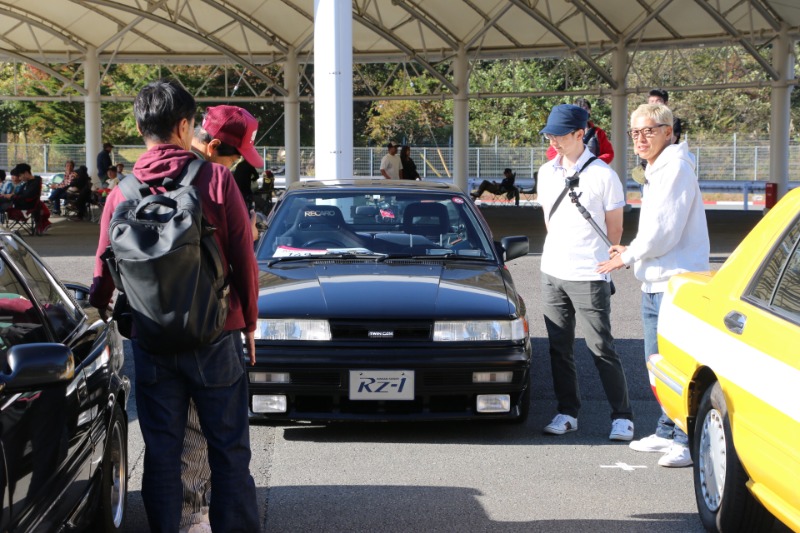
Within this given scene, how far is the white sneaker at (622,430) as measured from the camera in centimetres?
606

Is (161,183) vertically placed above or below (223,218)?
above

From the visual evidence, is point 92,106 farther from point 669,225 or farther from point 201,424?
point 201,424

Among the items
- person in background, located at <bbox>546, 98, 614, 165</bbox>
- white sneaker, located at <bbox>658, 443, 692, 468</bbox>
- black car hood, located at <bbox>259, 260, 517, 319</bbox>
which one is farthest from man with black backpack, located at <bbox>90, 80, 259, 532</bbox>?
person in background, located at <bbox>546, 98, 614, 165</bbox>

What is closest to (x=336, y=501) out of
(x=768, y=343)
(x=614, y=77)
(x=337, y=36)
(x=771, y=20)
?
(x=768, y=343)

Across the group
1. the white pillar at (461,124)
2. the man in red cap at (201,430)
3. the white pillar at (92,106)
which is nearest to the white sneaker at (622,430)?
the man in red cap at (201,430)

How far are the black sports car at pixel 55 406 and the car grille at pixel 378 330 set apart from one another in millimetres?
1464

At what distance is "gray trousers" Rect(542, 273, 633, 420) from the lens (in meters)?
5.98

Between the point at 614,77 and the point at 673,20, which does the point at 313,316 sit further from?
the point at 614,77

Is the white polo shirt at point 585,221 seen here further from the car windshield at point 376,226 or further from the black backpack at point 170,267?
the black backpack at point 170,267

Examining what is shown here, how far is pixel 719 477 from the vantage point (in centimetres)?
436

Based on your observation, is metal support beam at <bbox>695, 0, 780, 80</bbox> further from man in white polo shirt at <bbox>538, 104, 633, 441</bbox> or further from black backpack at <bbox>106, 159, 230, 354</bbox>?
black backpack at <bbox>106, 159, 230, 354</bbox>

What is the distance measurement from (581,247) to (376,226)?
165 cm

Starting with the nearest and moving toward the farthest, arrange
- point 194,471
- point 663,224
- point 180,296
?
point 180,296
point 194,471
point 663,224

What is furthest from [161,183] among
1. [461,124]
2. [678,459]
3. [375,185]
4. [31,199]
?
[461,124]
